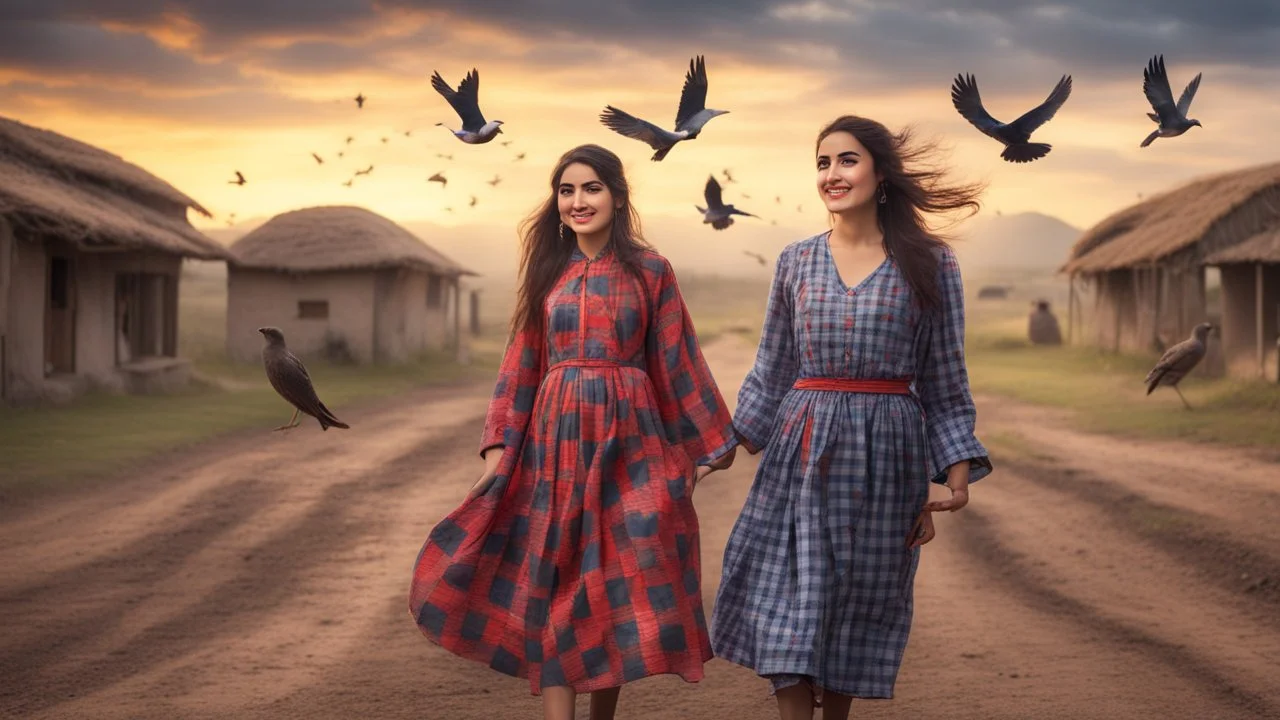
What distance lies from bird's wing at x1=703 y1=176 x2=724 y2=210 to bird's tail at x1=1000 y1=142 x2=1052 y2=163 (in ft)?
3.61

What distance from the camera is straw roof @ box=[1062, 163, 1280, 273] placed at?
19.7m

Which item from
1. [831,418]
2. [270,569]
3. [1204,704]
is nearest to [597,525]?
[831,418]

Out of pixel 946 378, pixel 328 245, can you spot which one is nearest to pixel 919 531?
pixel 946 378

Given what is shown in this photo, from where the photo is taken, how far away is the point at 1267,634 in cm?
572

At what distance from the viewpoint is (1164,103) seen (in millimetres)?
3916

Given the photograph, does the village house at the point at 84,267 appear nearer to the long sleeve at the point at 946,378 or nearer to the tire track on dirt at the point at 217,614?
the tire track on dirt at the point at 217,614

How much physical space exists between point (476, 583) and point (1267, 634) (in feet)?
12.6

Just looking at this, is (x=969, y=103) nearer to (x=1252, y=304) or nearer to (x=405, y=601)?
(x=405, y=601)

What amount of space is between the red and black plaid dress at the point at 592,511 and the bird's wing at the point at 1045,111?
113 cm

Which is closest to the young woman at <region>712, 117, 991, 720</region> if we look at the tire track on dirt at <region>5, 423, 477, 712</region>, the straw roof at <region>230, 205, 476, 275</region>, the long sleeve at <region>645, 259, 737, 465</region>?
the long sleeve at <region>645, 259, 737, 465</region>

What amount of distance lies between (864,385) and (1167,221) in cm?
2091

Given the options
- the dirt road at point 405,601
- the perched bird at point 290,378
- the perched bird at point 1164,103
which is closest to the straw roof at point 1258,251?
the dirt road at point 405,601

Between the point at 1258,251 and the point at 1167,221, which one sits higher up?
the point at 1167,221

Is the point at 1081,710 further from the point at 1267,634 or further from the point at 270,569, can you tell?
the point at 270,569
